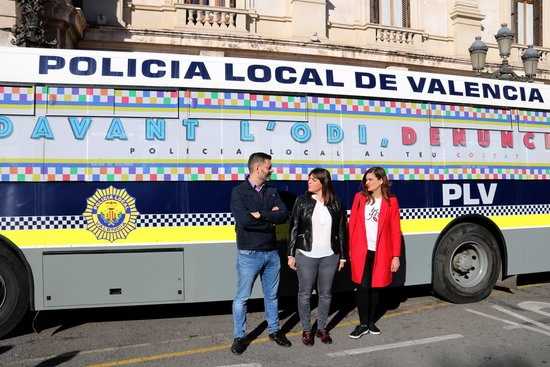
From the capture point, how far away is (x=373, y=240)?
16.7 feet

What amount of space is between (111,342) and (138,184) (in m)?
1.65

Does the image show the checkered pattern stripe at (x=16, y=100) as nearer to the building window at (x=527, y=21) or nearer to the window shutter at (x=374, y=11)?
the window shutter at (x=374, y=11)

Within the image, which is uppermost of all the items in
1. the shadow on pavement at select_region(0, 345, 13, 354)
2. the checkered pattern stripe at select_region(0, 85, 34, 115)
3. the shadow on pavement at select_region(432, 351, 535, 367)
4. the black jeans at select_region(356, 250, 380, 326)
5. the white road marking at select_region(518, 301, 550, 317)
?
the checkered pattern stripe at select_region(0, 85, 34, 115)

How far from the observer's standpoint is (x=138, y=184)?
524 cm

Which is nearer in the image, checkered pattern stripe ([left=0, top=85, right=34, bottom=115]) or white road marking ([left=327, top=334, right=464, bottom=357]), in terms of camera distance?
white road marking ([left=327, top=334, right=464, bottom=357])

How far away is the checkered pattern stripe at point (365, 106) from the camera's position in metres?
5.85

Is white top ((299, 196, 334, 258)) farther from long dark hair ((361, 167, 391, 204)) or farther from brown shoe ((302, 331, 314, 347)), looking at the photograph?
brown shoe ((302, 331, 314, 347))

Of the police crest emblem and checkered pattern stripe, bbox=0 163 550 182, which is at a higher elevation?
checkered pattern stripe, bbox=0 163 550 182

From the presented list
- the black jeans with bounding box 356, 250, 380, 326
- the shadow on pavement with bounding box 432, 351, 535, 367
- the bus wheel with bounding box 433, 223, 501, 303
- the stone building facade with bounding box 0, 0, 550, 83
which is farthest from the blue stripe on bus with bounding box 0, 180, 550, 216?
the stone building facade with bounding box 0, 0, 550, 83

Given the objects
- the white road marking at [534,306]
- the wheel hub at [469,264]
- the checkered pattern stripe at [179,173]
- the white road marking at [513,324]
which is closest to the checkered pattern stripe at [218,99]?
the checkered pattern stripe at [179,173]

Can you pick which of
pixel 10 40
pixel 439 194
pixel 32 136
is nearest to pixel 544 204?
pixel 439 194

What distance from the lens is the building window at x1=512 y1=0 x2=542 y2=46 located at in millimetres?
20203

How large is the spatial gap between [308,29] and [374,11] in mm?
3283

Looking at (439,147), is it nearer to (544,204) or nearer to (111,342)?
(544,204)
